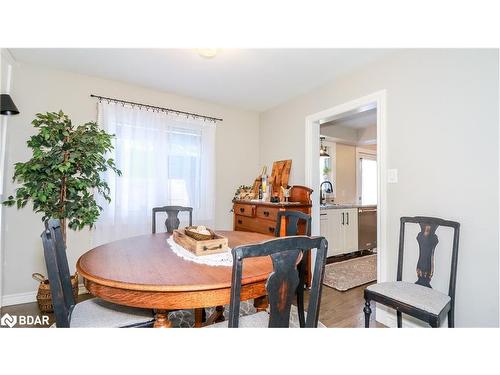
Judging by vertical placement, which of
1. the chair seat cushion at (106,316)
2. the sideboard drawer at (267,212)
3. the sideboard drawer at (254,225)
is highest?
the sideboard drawer at (267,212)

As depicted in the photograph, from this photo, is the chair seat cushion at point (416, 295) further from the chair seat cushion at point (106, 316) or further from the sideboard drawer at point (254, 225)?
the chair seat cushion at point (106, 316)

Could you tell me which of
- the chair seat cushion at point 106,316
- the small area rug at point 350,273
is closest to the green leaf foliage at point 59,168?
the chair seat cushion at point 106,316

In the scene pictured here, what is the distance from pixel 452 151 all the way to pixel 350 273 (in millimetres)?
2255

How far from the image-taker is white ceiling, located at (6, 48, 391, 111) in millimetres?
2234

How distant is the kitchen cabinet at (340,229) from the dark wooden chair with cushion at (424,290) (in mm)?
2045

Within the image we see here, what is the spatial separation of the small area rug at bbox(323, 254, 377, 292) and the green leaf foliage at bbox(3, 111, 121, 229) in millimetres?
2858

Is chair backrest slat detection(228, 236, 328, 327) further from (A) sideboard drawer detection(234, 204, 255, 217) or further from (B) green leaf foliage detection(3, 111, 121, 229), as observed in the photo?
(A) sideboard drawer detection(234, 204, 255, 217)

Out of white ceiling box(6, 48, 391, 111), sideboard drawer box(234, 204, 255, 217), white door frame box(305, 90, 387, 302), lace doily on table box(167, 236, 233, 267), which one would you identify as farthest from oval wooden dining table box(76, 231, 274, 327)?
white ceiling box(6, 48, 391, 111)

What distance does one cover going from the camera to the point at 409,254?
203 cm

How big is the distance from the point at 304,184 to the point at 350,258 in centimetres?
203

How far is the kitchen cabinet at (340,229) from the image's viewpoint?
3.99 m
